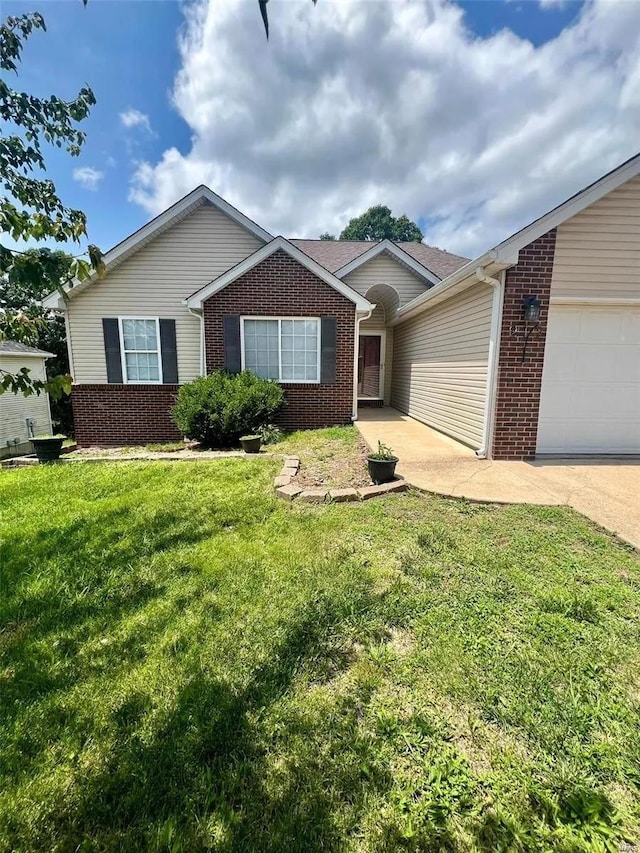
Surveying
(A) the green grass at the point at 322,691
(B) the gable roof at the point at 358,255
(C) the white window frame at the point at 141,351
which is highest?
(B) the gable roof at the point at 358,255

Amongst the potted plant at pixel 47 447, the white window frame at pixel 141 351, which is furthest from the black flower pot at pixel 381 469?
the white window frame at pixel 141 351

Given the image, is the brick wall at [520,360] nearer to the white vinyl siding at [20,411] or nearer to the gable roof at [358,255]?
the gable roof at [358,255]

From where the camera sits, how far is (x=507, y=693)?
191 cm

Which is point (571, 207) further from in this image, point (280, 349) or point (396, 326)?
point (396, 326)

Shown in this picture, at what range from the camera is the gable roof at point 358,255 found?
488 inches

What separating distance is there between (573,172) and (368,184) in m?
7.25

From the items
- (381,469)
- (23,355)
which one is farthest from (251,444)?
(23,355)

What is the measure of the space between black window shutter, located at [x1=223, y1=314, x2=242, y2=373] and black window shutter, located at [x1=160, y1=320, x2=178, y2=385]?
180 cm

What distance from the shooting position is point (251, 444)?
716 centimetres

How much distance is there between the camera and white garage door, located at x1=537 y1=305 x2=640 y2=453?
19.1ft

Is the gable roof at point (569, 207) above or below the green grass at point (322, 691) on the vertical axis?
above

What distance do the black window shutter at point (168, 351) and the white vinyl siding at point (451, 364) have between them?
256 inches

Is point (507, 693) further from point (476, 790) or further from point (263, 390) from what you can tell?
point (263, 390)

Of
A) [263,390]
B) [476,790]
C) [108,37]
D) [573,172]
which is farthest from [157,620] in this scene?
[573,172]
